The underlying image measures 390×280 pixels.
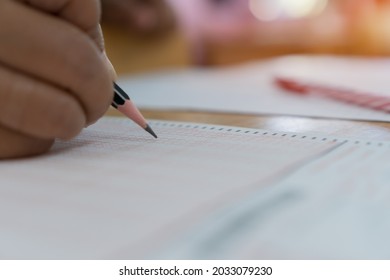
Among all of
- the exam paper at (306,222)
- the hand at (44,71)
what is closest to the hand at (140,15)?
the hand at (44,71)

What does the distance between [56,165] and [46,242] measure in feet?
0.71

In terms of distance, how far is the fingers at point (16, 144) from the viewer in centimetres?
64

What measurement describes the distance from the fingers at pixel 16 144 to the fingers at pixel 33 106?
1cm

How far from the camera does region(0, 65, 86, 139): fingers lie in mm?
605

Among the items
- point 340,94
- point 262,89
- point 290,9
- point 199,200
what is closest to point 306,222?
point 199,200

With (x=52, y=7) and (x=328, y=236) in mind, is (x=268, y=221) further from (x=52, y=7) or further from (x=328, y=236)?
(x=52, y=7)

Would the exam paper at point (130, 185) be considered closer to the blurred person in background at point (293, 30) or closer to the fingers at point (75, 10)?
the fingers at point (75, 10)

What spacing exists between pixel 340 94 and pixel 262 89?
26 cm

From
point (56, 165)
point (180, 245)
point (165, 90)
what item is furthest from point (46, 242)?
point (165, 90)

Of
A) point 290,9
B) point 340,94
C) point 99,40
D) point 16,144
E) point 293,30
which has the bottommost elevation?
point 16,144

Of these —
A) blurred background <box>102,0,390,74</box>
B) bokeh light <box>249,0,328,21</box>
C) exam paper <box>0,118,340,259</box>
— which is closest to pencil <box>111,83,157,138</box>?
exam paper <box>0,118,340,259</box>

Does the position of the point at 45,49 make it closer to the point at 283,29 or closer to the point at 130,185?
the point at 130,185

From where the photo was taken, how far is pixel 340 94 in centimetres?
107
